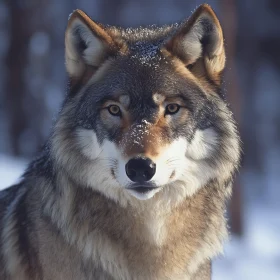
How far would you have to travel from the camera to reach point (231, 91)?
13.2 metres

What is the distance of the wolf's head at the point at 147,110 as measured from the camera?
14.2 ft

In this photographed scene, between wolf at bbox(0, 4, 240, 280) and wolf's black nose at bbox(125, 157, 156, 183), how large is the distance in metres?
0.18

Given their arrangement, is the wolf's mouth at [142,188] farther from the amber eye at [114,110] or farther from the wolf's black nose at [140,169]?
the amber eye at [114,110]

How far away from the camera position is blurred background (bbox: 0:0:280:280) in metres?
12.0

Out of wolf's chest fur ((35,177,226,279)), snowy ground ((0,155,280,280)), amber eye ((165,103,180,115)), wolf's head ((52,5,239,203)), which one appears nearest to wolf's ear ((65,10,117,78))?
wolf's head ((52,5,239,203))

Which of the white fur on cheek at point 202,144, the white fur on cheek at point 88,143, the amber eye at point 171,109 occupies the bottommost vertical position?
the white fur on cheek at point 88,143

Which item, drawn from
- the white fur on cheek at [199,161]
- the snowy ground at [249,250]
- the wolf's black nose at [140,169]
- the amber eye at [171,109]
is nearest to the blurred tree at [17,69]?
the snowy ground at [249,250]

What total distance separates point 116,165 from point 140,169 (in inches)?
9.6

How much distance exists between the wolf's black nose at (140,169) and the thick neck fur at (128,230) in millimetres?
467

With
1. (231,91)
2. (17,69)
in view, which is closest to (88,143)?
(231,91)

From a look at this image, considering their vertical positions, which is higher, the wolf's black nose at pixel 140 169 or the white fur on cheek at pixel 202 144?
the white fur on cheek at pixel 202 144

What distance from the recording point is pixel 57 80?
2828cm

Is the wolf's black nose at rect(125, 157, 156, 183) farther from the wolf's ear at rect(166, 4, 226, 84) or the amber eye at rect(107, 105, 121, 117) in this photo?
the wolf's ear at rect(166, 4, 226, 84)

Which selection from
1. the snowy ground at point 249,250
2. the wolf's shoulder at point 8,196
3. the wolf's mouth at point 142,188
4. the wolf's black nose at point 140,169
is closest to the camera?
the wolf's black nose at point 140,169
